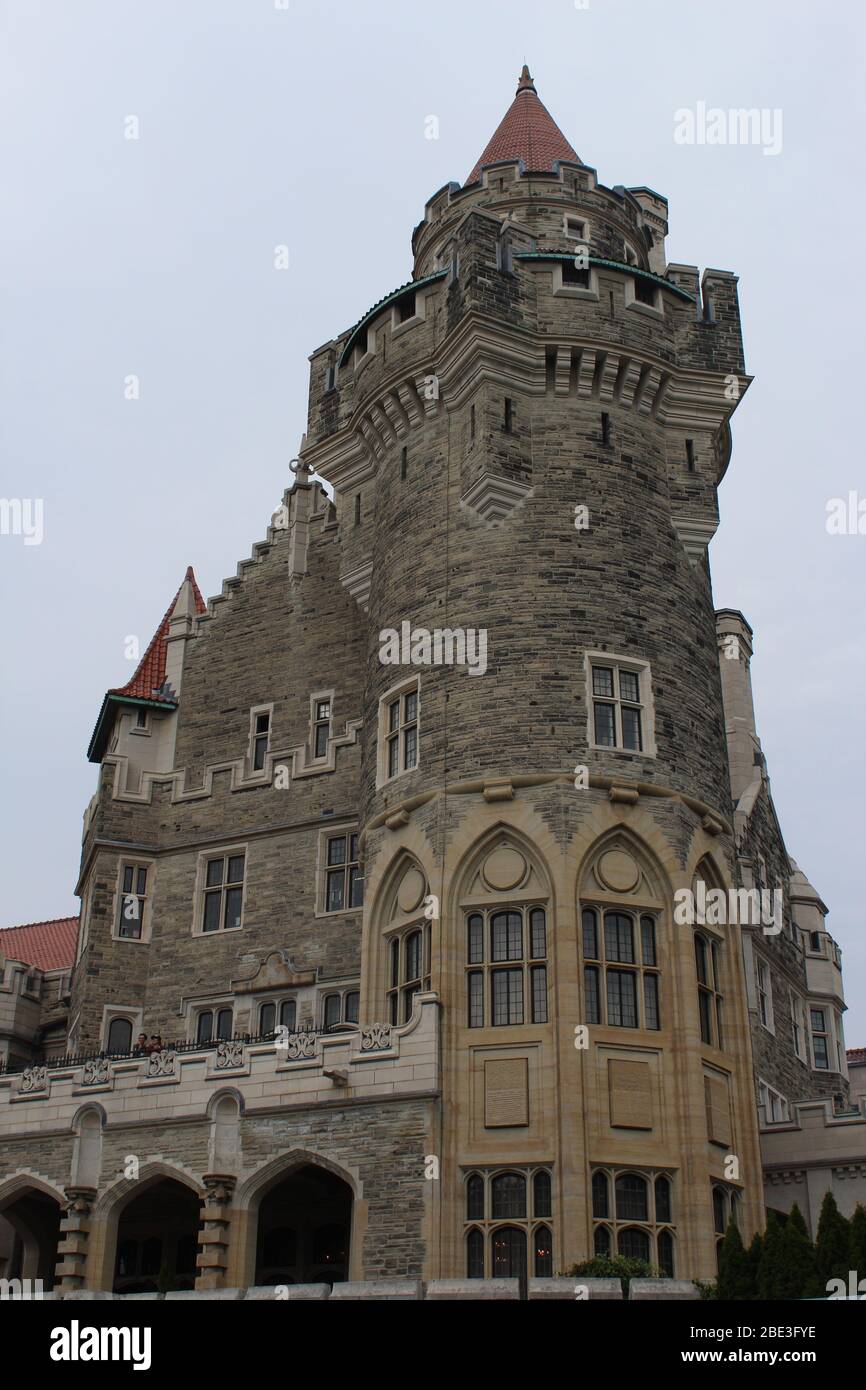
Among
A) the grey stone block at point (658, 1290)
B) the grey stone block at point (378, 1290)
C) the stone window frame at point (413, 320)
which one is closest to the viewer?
the grey stone block at point (658, 1290)

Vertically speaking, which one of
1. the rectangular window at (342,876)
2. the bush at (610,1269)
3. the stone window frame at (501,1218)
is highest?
the rectangular window at (342,876)

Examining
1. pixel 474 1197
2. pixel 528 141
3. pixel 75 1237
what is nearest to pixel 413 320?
pixel 528 141

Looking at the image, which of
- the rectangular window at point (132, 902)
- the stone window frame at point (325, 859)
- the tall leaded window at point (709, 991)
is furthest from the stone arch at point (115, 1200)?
the tall leaded window at point (709, 991)

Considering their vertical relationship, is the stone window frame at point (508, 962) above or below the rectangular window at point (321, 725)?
below

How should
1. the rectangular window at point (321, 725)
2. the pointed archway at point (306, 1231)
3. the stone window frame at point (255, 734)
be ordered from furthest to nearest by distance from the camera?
the stone window frame at point (255, 734) < the rectangular window at point (321, 725) < the pointed archway at point (306, 1231)

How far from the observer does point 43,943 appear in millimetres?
46281

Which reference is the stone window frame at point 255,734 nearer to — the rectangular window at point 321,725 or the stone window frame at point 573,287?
the rectangular window at point 321,725

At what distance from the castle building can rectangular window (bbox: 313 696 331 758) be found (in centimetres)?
10

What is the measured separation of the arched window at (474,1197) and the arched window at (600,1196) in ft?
5.68

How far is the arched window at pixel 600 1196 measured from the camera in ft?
77.2

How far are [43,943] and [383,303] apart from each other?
23.7m

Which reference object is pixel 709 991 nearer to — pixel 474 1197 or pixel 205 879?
pixel 474 1197

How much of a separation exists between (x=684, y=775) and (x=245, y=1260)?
11.1m
